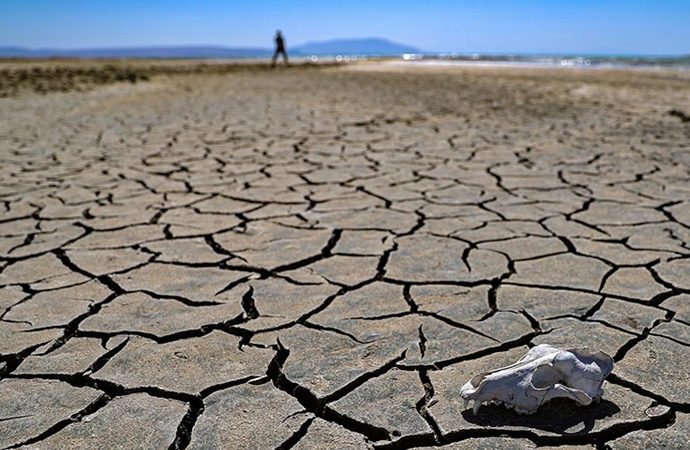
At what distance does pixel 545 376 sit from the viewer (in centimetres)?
126

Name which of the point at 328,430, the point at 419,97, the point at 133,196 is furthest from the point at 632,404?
the point at 419,97

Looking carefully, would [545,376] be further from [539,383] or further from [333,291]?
[333,291]

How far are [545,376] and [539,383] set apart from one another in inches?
0.8

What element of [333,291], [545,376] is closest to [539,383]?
[545,376]

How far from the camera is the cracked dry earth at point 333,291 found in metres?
1.26

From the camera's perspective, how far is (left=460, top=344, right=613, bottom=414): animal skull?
1243 millimetres

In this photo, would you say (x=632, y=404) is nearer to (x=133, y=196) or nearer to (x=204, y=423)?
(x=204, y=423)

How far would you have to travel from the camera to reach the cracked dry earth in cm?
126

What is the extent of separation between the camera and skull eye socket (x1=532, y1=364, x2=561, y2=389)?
1.26m

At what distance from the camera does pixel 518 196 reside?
2939mm

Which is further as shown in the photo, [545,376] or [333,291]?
[333,291]

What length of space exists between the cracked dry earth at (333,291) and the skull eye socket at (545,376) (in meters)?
0.06

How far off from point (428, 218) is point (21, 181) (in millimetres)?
2307

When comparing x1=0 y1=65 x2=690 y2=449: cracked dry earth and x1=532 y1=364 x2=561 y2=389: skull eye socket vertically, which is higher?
x1=532 y1=364 x2=561 y2=389: skull eye socket
